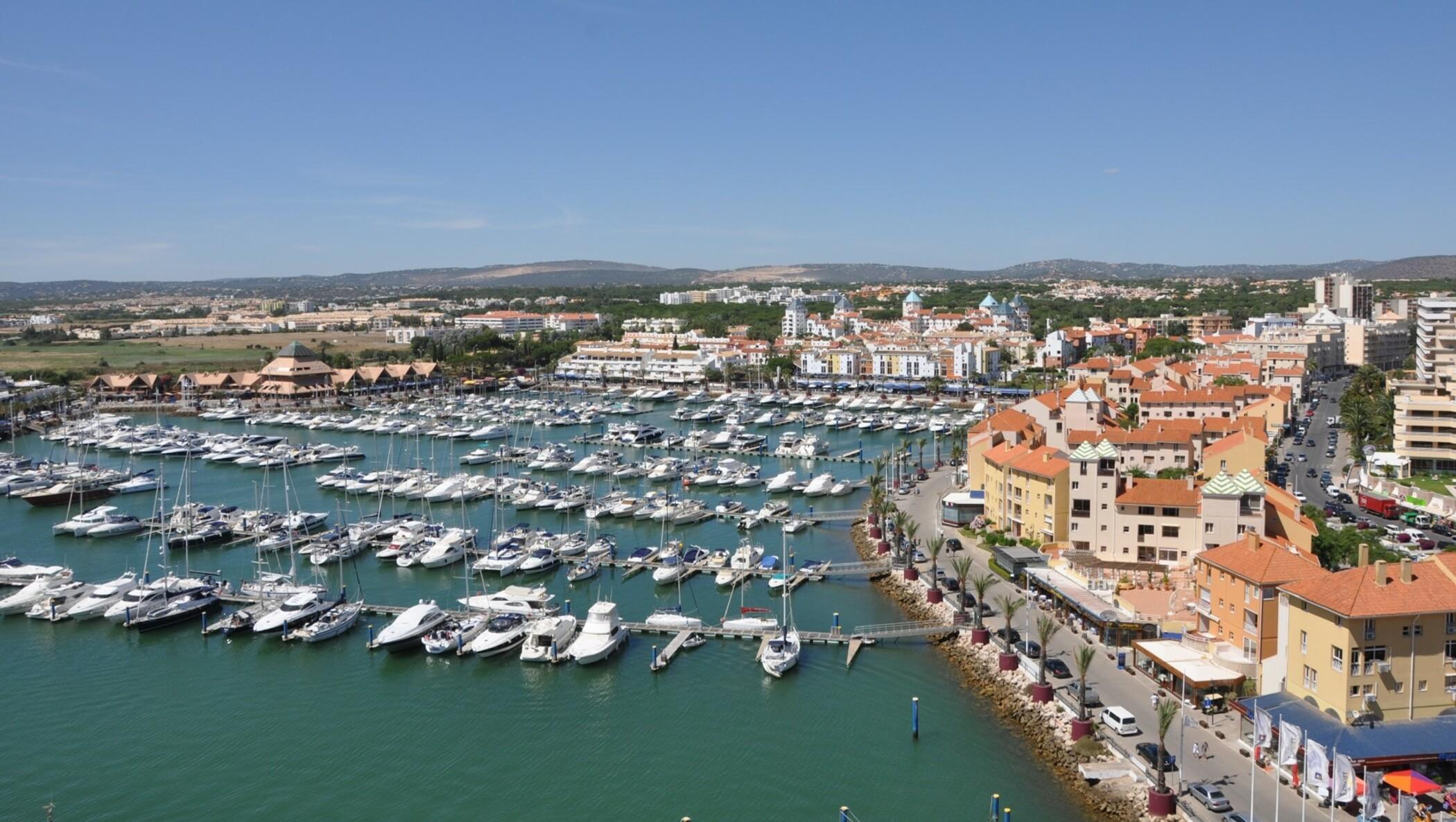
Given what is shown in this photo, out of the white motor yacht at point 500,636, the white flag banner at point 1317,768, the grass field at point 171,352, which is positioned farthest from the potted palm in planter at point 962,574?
the grass field at point 171,352

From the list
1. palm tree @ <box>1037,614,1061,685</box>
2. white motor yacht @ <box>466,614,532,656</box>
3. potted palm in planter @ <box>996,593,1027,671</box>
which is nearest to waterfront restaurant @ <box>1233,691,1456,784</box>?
palm tree @ <box>1037,614,1061,685</box>

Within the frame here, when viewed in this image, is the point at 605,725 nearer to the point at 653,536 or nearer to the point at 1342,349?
the point at 653,536

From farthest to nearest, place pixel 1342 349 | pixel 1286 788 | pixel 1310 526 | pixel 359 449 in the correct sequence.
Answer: pixel 1342 349 → pixel 359 449 → pixel 1310 526 → pixel 1286 788

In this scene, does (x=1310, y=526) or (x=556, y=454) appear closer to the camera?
(x=1310, y=526)

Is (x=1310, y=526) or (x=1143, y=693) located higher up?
(x=1310, y=526)

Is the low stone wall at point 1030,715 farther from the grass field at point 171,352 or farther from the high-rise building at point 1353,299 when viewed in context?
the high-rise building at point 1353,299

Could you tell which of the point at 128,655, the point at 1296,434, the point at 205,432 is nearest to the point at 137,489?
the point at 205,432

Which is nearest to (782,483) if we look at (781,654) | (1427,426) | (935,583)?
(935,583)

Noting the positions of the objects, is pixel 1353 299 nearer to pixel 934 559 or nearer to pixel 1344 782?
pixel 934 559
